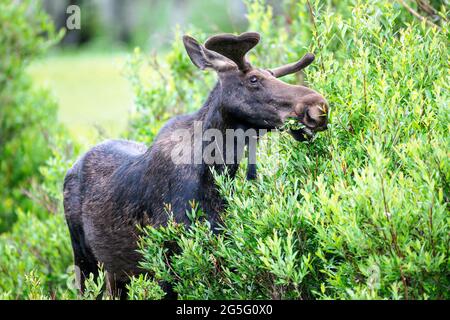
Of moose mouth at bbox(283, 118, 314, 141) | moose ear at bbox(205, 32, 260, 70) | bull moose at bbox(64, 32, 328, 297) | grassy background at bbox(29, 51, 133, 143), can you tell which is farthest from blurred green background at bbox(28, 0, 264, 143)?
moose mouth at bbox(283, 118, 314, 141)

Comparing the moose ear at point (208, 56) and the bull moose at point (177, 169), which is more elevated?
the moose ear at point (208, 56)

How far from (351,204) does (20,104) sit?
9119 mm

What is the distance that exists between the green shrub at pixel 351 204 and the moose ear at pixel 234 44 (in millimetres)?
484

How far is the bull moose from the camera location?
6000 mm

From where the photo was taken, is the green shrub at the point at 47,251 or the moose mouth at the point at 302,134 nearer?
the moose mouth at the point at 302,134

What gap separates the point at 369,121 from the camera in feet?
17.7

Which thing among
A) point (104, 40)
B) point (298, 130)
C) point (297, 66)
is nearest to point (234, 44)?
point (297, 66)

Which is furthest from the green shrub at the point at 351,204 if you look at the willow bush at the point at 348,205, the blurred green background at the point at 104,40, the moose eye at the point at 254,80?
the blurred green background at the point at 104,40

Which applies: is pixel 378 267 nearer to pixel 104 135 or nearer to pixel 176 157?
pixel 176 157

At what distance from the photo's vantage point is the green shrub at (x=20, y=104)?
1205 cm

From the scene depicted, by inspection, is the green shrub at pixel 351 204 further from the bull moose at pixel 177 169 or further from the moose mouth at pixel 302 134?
the bull moose at pixel 177 169

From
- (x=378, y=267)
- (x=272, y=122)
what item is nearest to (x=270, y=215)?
(x=378, y=267)

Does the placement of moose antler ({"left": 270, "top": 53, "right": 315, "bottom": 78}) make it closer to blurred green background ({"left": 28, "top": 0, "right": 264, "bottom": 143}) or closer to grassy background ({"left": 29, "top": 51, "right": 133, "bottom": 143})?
grassy background ({"left": 29, "top": 51, "right": 133, "bottom": 143})

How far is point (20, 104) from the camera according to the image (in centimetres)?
1267
